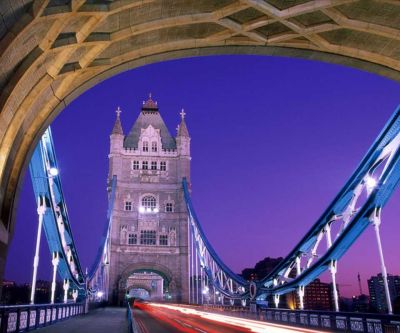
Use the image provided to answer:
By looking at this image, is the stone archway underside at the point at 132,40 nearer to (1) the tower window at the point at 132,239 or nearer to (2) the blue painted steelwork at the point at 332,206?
(2) the blue painted steelwork at the point at 332,206

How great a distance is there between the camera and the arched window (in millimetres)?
62281

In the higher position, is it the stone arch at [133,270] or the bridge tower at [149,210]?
the bridge tower at [149,210]

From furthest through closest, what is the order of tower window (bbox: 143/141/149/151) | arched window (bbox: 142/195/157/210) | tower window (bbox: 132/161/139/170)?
tower window (bbox: 143/141/149/151)
tower window (bbox: 132/161/139/170)
arched window (bbox: 142/195/157/210)

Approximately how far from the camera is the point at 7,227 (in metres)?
9.30

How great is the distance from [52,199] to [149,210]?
42.8 meters

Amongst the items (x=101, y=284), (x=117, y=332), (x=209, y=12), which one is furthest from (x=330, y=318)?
(x=101, y=284)

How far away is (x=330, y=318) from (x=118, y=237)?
45.0 metres

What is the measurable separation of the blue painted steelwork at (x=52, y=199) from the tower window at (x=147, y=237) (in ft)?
100

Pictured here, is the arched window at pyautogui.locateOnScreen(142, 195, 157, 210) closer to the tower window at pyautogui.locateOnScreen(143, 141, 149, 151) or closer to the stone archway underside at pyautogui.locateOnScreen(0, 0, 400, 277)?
the tower window at pyautogui.locateOnScreen(143, 141, 149, 151)

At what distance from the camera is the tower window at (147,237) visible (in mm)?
60375

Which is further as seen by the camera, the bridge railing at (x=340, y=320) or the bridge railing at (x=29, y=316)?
the bridge railing at (x=340, y=320)

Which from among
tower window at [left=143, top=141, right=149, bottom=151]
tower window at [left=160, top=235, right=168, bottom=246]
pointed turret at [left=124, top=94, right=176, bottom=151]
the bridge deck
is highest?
pointed turret at [left=124, top=94, right=176, bottom=151]

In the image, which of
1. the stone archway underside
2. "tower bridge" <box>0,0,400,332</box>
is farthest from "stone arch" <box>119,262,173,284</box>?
the stone archway underside

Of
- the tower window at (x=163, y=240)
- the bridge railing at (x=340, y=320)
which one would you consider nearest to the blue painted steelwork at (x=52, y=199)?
the bridge railing at (x=340, y=320)
